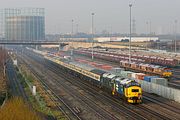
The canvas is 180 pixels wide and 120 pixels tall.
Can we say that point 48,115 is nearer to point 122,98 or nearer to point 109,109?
point 109,109

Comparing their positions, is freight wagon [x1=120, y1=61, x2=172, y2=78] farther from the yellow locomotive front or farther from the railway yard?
the yellow locomotive front

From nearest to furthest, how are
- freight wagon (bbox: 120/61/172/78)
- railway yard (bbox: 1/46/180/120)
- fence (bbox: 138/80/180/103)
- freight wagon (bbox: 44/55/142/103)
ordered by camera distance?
railway yard (bbox: 1/46/180/120) < freight wagon (bbox: 44/55/142/103) < fence (bbox: 138/80/180/103) < freight wagon (bbox: 120/61/172/78)

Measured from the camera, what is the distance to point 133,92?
37.2 metres

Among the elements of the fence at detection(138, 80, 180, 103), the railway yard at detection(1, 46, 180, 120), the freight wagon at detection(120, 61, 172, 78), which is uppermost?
the freight wagon at detection(120, 61, 172, 78)

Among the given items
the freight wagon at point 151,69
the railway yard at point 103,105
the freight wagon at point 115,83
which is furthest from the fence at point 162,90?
the freight wagon at point 151,69

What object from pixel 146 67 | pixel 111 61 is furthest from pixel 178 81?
pixel 111 61

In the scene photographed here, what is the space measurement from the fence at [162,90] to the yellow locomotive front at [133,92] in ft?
17.0

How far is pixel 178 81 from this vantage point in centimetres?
5838

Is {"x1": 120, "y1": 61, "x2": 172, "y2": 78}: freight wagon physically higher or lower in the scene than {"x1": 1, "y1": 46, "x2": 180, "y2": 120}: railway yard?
higher

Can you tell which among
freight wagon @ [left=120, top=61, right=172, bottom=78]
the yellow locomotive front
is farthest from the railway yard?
freight wagon @ [left=120, top=61, right=172, bottom=78]

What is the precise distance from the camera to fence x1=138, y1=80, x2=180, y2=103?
40.5m

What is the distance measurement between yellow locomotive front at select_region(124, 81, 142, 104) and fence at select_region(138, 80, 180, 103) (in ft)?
17.0

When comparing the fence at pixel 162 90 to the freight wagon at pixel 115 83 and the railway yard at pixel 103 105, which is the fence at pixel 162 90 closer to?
the railway yard at pixel 103 105

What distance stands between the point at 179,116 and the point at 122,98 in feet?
29.8
